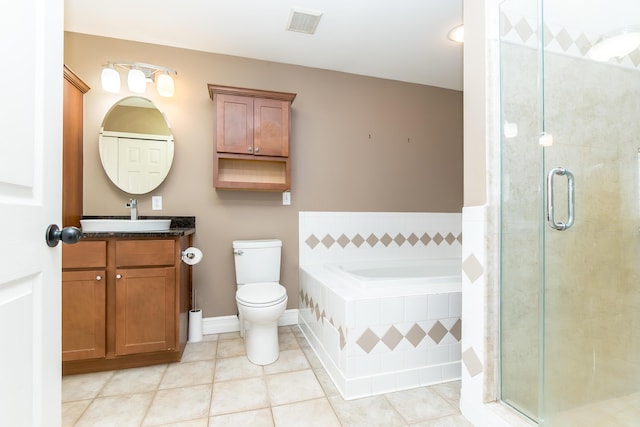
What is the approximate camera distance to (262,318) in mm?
1971

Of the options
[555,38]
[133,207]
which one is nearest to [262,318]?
[133,207]

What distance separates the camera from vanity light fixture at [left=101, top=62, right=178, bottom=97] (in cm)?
229

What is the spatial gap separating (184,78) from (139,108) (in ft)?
1.41

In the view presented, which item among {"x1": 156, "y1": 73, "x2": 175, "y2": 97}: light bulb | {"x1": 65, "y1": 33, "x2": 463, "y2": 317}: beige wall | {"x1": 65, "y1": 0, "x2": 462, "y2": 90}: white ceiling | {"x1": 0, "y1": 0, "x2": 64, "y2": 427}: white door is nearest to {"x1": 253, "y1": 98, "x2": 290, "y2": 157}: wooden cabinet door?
{"x1": 65, "y1": 33, "x2": 463, "y2": 317}: beige wall

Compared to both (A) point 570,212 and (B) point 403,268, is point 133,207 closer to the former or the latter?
(B) point 403,268

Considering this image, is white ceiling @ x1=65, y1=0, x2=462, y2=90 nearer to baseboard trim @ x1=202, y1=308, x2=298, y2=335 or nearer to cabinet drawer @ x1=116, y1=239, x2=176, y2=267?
cabinet drawer @ x1=116, y1=239, x2=176, y2=267

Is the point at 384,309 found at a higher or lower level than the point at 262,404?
higher

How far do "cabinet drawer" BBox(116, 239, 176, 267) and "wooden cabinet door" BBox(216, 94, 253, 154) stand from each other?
0.88 metres

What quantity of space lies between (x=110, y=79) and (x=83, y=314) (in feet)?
5.38

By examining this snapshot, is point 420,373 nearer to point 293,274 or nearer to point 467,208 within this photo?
point 467,208

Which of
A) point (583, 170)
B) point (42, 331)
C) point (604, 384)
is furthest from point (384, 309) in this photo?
point (42, 331)

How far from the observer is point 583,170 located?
1.57m

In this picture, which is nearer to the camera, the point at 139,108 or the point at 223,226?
the point at 139,108

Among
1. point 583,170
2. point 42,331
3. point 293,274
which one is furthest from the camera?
point 293,274
